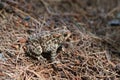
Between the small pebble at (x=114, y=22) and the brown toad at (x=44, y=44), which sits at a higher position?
the brown toad at (x=44, y=44)

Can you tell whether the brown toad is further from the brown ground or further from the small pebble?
the small pebble

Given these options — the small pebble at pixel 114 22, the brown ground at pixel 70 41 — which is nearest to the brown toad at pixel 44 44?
the brown ground at pixel 70 41

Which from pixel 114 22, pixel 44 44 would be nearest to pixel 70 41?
pixel 44 44

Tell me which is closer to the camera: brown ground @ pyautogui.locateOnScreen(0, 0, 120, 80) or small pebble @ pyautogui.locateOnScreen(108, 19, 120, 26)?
brown ground @ pyautogui.locateOnScreen(0, 0, 120, 80)

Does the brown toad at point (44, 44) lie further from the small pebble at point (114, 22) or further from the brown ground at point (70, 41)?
the small pebble at point (114, 22)

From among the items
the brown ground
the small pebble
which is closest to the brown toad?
the brown ground

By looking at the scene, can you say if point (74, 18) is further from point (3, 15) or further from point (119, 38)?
point (3, 15)

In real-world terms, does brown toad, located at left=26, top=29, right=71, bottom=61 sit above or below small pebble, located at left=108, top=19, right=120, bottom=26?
above
